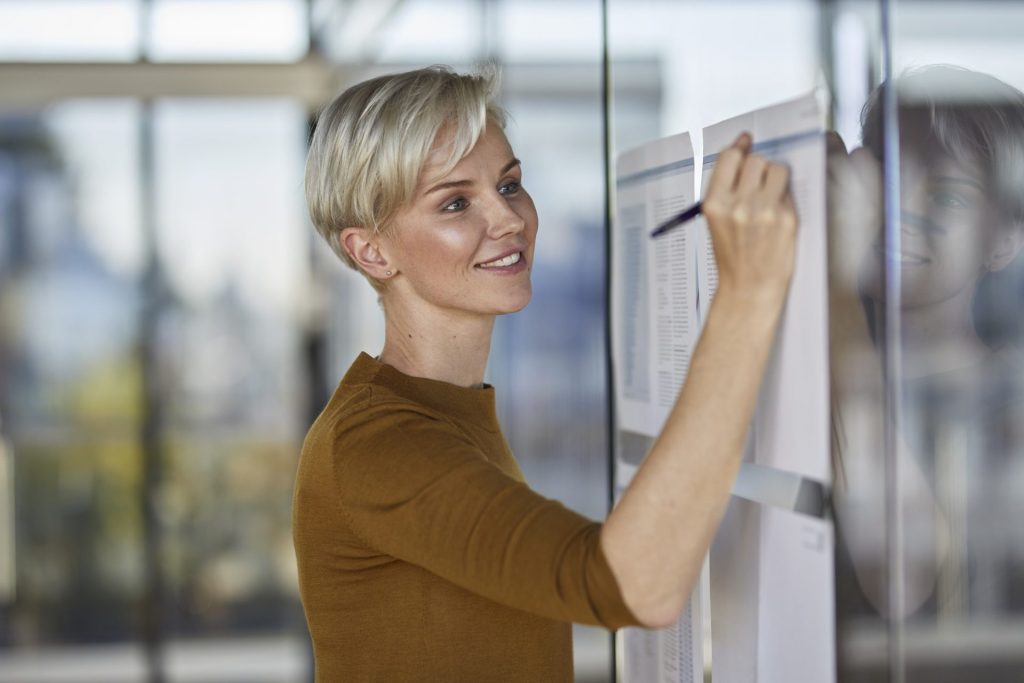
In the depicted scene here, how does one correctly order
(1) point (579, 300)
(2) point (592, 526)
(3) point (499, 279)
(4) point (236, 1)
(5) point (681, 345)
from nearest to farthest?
(2) point (592, 526) → (5) point (681, 345) → (3) point (499, 279) → (1) point (579, 300) → (4) point (236, 1)

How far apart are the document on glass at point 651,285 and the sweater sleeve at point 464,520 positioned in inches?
10.4

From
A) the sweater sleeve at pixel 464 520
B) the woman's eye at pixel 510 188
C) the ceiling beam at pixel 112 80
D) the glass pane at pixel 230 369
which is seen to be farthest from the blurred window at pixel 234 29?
the sweater sleeve at pixel 464 520

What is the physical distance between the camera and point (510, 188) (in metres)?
1.52

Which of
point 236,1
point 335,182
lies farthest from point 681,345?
point 236,1

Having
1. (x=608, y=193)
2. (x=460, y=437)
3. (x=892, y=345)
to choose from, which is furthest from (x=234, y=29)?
(x=892, y=345)

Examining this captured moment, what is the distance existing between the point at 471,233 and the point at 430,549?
422mm

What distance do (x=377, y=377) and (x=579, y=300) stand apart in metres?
1.88

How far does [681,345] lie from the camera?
4.35ft

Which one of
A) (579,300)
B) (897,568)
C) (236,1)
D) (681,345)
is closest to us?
(897,568)

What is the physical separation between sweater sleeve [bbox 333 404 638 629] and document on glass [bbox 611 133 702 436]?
0.87 ft

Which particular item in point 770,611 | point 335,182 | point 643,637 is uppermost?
point 335,182

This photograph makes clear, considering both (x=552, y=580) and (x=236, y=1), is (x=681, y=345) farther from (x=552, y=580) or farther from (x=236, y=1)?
(x=236, y=1)

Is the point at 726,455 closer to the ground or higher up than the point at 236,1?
closer to the ground

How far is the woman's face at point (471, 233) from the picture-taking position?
143 cm
